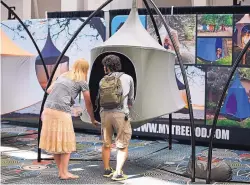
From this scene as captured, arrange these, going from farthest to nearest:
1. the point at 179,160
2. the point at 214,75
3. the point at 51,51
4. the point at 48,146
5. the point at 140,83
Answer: the point at 51,51 → the point at 214,75 → the point at 179,160 → the point at 140,83 → the point at 48,146

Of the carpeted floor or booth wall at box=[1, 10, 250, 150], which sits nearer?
the carpeted floor

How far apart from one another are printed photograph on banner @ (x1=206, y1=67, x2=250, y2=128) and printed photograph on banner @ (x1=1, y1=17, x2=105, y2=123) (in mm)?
2617

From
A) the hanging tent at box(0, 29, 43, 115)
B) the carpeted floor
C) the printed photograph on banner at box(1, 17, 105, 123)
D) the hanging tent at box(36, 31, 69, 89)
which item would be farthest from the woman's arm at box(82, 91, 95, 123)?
the hanging tent at box(36, 31, 69, 89)

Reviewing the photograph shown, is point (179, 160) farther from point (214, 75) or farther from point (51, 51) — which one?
point (51, 51)

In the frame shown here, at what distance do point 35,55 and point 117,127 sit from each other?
5.14 metres

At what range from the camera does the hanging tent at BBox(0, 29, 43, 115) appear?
8.39m

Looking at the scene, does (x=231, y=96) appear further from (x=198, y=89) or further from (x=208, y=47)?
(x=208, y=47)

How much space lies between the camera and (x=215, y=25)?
8203mm

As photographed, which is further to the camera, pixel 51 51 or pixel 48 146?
pixel 51 51

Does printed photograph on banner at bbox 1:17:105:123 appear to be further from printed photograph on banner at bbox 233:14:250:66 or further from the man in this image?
the man

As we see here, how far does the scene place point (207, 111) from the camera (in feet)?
27.2

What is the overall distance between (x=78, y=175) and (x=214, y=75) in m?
3.72

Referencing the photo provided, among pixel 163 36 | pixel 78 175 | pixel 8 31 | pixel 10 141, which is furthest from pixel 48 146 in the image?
pixel 8 31

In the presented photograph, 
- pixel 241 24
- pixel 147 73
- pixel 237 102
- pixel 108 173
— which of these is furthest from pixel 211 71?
pixel 108 173
